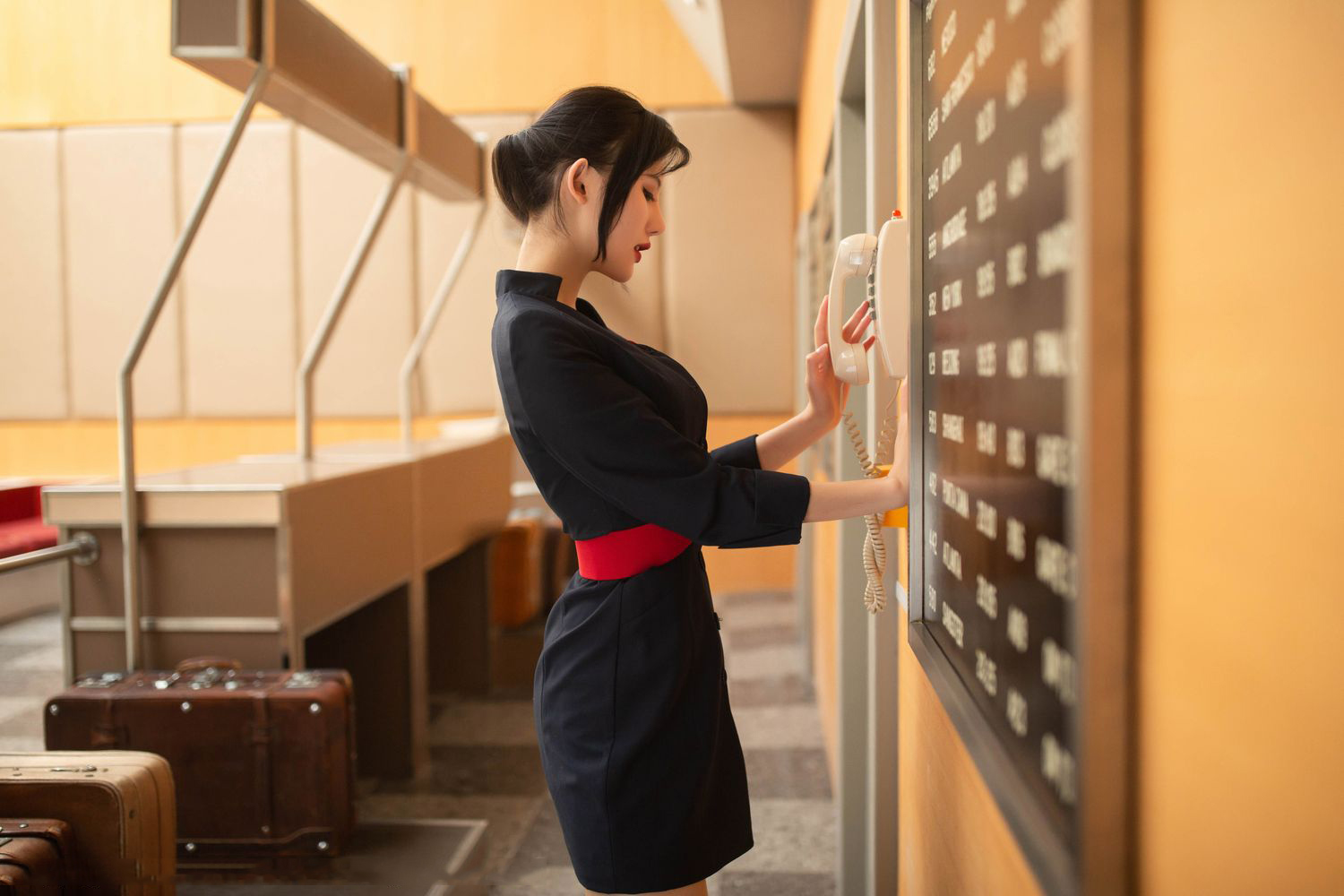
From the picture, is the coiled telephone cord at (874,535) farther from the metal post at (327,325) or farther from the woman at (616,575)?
the metal post at (327,325)

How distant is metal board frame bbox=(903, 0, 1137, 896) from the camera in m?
0.46

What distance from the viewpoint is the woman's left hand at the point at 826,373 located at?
117 cm

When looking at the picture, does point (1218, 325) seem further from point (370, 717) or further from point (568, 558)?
point (568, 558)

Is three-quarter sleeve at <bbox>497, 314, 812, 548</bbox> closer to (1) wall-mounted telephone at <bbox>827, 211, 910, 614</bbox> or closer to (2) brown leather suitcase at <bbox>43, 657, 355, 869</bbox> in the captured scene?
(1) wall-mounted telephone at <bbox>827, 211, 910, 614</bbox>

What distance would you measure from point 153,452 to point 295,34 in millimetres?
4827

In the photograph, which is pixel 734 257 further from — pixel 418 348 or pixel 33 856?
pixel 33 856

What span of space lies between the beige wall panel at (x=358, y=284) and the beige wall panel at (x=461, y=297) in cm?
13

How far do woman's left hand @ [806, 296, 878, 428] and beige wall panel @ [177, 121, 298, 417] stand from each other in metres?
5.80

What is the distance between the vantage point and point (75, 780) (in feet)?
4.99

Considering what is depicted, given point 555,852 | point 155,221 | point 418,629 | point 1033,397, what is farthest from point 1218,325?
point 155,221

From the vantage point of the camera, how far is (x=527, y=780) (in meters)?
3.17

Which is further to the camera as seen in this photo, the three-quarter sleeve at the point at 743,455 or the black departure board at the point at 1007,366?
the three-quarter sleeve at the point at 743,455

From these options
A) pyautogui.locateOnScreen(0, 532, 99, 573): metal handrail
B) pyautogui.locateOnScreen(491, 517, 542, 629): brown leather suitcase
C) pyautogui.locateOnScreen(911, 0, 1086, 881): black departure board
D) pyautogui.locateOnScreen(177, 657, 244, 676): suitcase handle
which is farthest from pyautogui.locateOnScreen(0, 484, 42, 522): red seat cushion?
pyautogui.locateOnScreen(911, 0, 1086, 881): black departure board

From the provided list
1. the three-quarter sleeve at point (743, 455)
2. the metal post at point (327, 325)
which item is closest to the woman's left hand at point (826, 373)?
the three-quarter sleeve at point (743, 455)
